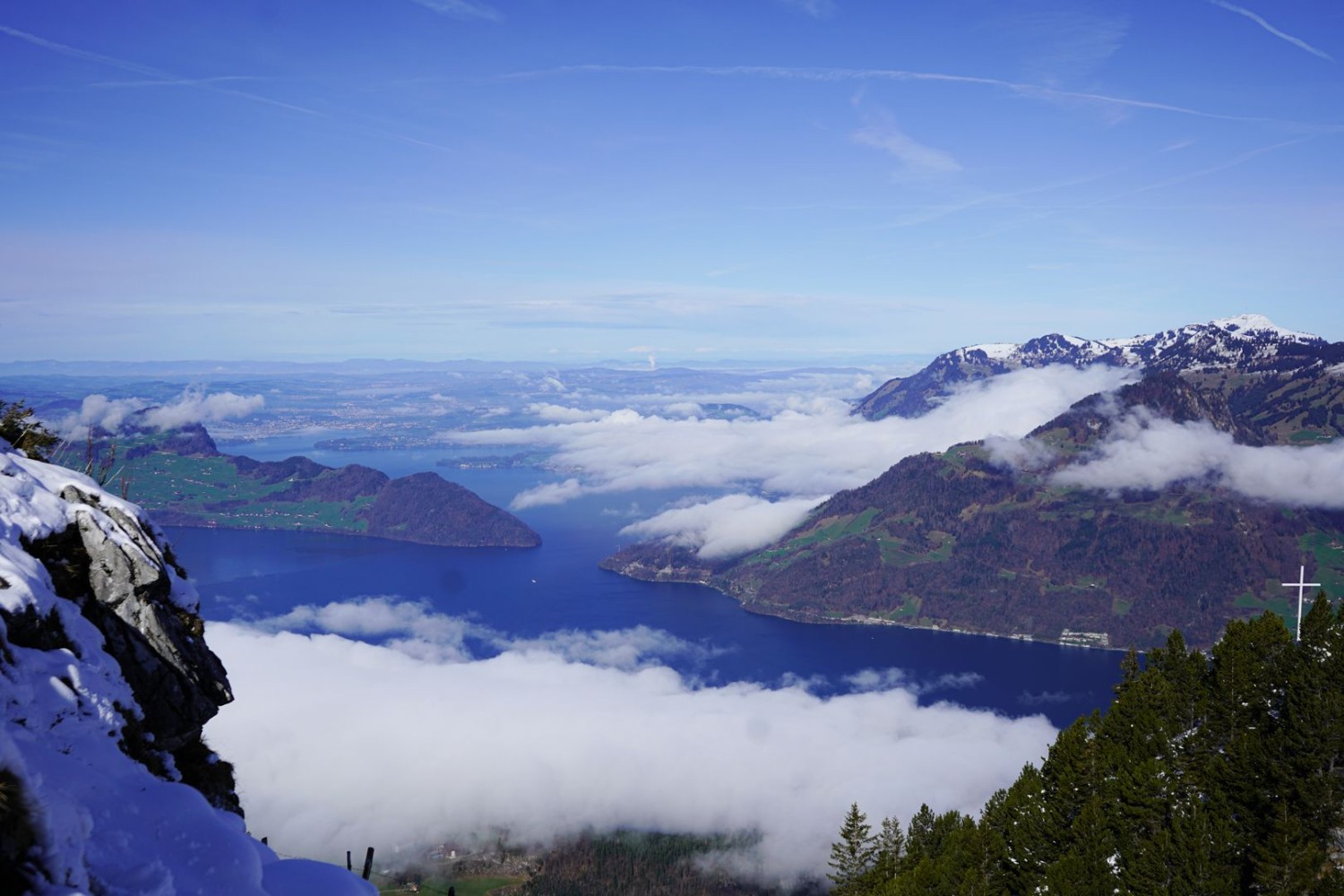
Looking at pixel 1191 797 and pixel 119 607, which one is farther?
pixel 1191 797

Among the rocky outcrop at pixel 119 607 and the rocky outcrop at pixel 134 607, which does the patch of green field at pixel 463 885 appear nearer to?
the rocky outcrop at pixel 119 607

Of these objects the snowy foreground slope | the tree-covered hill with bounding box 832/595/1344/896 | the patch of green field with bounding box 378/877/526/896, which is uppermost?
the snowy foreground slope

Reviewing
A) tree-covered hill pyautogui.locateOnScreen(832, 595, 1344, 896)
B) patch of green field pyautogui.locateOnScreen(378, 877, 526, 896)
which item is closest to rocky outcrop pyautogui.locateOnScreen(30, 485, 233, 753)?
tree-covered hill pyautogui.locateOnScreen(832, 595, 1344, 896)

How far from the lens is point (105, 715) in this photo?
16.6 meters

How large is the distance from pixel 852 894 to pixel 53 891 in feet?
120

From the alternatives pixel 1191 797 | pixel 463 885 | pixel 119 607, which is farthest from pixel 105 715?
pixel 463 885

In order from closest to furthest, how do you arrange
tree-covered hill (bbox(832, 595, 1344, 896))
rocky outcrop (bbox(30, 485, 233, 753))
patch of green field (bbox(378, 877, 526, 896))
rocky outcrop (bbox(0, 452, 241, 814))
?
rocky outcrop (bbox(0, 452, 241, 814))
rocky outcrop (bbox(30, 485, 233, 753))
tree-covered hill (bbox(832, 595, 1344, 896))
patch of green field (bbox(378, 877, 526, 896))

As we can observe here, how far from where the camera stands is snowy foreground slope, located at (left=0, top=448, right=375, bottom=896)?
1298 cm

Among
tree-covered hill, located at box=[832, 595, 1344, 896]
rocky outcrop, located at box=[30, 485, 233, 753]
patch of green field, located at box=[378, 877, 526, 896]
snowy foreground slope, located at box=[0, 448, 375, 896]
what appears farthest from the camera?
patch of green field, located at box=[378, 877, 526, 896]

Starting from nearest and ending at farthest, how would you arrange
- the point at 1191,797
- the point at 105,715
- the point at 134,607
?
the point at 105,715
the point at 134,607
the point at 1191,797

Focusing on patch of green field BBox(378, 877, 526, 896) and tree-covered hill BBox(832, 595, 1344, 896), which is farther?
patch of green field BBox(378, 877, 526, 896)

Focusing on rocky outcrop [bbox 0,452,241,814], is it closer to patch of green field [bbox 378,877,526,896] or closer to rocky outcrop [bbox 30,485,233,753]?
rocky outcrop [bbox 30,485,233,753]

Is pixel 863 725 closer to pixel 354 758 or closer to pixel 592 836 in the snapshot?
pixel 592 836

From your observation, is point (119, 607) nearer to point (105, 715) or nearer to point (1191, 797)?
point (105, 715)
